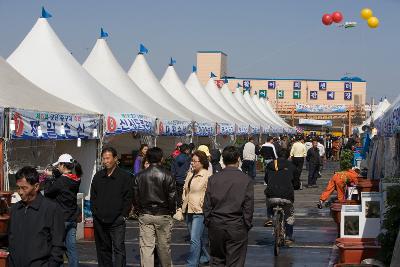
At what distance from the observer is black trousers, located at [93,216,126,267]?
8.67 m

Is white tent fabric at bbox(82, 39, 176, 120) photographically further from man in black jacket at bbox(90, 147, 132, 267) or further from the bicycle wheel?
man in black jacket at bbox(90, 147, 132, 267)

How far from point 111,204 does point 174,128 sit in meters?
13.6

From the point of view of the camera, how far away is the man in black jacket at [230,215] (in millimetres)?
7730

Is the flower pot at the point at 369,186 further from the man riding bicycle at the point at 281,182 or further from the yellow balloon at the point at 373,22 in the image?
the yellow balloon at the point at 373,22

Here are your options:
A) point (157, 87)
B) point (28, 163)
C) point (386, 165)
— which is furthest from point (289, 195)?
point (157, 87)

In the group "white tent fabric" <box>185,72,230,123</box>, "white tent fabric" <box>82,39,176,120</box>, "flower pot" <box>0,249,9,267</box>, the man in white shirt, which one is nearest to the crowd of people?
"flower pot" <box>0,249,9,267</box>

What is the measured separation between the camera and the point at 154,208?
8805mm

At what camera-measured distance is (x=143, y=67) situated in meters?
26.3

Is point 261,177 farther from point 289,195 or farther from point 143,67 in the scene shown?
point 289,195

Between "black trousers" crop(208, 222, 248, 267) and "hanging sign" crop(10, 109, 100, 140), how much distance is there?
16.3 feet

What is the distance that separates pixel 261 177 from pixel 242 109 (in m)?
17.2

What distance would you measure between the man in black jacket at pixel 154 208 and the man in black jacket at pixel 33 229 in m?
3.10

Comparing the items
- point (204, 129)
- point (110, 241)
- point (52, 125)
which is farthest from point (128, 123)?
point (204, 129)

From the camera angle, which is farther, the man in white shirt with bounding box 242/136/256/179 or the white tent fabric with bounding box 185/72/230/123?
the white tent fabric with bounding box 185/72/230/123
